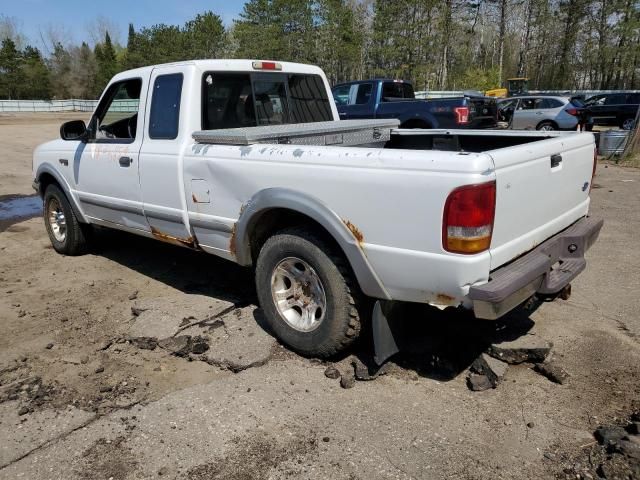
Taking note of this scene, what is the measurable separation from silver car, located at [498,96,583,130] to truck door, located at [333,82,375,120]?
722 cm

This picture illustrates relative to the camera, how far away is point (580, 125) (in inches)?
699

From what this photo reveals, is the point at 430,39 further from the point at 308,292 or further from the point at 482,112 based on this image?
the point at 308,292

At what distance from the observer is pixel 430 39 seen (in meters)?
45.4

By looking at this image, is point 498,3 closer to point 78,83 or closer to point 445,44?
point 445,44

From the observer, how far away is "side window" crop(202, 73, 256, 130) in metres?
4.22

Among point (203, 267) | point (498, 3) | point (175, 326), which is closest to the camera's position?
point (175, 326)

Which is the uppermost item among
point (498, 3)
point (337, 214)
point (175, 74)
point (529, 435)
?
point (498, 3)

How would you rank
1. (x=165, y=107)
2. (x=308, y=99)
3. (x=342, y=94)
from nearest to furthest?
(x=165, y=107)
(x=308, y=99)
(x=342, y=94)

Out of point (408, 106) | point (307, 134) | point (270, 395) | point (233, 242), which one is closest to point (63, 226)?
point (233, 242)

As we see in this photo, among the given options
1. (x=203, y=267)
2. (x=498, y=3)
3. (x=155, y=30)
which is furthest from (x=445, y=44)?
(x=203, y=267)

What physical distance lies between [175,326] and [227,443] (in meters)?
1.57

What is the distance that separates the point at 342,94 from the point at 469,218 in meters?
12.8

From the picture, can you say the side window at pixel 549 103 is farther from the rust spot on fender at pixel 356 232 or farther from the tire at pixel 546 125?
the rust spot on fender at pixel 356 232

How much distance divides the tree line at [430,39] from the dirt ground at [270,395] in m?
44.2
